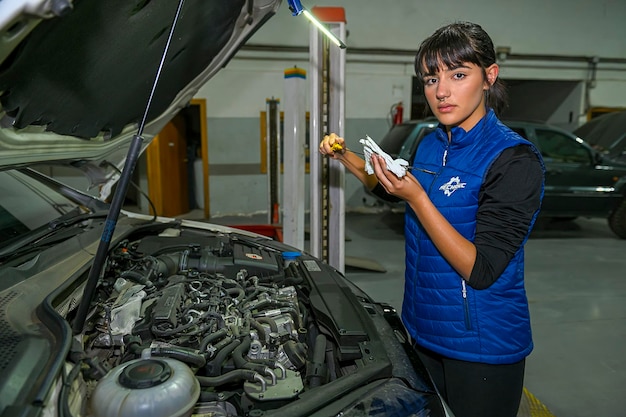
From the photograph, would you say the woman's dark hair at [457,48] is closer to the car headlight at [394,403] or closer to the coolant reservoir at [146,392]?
the car headlight at [394,403]

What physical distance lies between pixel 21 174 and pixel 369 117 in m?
6.67

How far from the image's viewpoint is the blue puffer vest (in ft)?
4.17

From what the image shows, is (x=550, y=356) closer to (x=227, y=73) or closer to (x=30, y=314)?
(x=30, y=314)

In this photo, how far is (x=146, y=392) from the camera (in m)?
0.88

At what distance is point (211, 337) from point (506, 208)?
95 centimetres

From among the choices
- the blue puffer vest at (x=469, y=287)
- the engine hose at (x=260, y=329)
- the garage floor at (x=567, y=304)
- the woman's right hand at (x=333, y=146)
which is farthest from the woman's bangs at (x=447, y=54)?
the garage floor at (x=567, y=304)

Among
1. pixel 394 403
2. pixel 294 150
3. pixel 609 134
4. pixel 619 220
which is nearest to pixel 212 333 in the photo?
pixel 394 403

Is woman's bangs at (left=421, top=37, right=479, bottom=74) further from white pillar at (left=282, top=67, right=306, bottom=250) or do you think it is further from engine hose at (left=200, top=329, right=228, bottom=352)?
white pillar at (left=282, top=67, right=306, bottom=250)

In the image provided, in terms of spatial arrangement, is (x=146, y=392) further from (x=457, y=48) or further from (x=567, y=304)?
(x=567, y=304)

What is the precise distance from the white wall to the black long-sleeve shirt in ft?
22.0

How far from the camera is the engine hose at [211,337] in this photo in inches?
49.2

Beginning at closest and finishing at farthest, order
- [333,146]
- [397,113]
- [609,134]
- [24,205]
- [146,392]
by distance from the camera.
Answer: [146,392] → [333,146] → [24,205] → [609,134] → [397,113]

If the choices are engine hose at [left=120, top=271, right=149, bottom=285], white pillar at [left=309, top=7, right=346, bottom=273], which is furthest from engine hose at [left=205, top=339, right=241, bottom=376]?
white pillar at [left=309, top=7, right=346, bottom=273]

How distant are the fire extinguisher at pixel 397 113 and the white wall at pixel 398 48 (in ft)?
0.37
